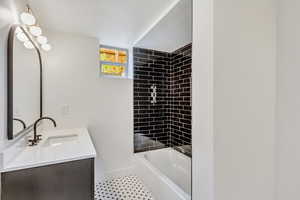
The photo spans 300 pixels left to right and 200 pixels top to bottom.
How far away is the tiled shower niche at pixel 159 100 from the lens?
259 cm

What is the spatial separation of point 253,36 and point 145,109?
2.00 meters

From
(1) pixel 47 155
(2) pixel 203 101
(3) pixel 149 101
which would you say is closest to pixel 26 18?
(1) pixel 47 155

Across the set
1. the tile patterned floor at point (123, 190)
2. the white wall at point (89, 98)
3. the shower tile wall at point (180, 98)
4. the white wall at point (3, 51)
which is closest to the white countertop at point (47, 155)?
the white wall at point (3, 51)

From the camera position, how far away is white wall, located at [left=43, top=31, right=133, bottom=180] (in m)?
2.09

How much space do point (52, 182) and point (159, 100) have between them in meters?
2.00

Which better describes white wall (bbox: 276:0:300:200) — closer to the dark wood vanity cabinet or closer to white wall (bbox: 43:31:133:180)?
the dark wood vanity cabinet

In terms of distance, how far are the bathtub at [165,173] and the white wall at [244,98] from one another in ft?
2.08

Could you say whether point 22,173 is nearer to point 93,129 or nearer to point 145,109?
point 93,129

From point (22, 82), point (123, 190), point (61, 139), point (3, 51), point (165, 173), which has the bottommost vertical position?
point (123, 190)

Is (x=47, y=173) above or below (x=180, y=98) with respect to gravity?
below

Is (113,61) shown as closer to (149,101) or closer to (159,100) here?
(149,101)

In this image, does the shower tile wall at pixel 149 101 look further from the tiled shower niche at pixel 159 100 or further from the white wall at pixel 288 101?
the white wall at pixel 288 101

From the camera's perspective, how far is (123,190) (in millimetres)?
2127

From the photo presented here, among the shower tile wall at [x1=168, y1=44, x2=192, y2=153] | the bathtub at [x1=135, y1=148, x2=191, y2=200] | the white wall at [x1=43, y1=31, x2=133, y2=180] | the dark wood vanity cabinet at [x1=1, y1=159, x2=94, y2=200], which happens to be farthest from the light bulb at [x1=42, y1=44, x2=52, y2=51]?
the bathtub at [x1=135, y1=148, x2=191, y2=200]
